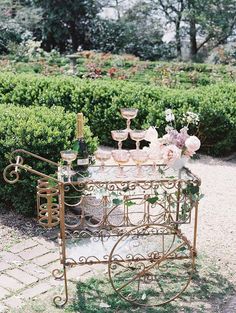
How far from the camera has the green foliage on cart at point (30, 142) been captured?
474 centimetres

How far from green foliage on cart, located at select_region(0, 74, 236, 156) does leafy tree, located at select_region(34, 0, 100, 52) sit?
9785mm

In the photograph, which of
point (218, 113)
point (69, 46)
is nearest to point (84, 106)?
point (218, 113)

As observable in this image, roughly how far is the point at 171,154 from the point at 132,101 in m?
4.31

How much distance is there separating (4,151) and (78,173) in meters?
1.57

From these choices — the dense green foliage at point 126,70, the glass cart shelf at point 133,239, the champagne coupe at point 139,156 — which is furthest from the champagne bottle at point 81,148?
the dense green foliage at point 126,70

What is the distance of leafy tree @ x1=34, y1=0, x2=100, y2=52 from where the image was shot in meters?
17.8

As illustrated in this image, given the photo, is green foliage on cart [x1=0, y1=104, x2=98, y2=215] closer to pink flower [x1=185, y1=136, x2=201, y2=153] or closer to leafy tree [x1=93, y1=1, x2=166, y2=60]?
pink flower [x1=185, y1=136, x2=201, y2=153]

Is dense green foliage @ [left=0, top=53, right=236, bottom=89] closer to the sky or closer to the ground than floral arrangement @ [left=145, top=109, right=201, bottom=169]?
closer to the ground

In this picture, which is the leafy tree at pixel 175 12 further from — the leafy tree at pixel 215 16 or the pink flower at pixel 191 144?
the pink flower at pixel 191 144

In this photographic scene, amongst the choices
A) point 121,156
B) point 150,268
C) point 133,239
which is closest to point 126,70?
point 133,239

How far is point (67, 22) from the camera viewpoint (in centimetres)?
1816

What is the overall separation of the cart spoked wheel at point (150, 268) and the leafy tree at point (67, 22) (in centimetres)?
1460

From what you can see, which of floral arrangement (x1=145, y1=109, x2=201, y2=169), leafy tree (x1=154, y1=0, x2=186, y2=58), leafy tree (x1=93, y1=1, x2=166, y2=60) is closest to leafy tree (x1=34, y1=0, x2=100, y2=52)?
leafy tree (x1=93, y1=1, x2=166, y2=60)

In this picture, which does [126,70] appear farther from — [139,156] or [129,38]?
[139,156]
